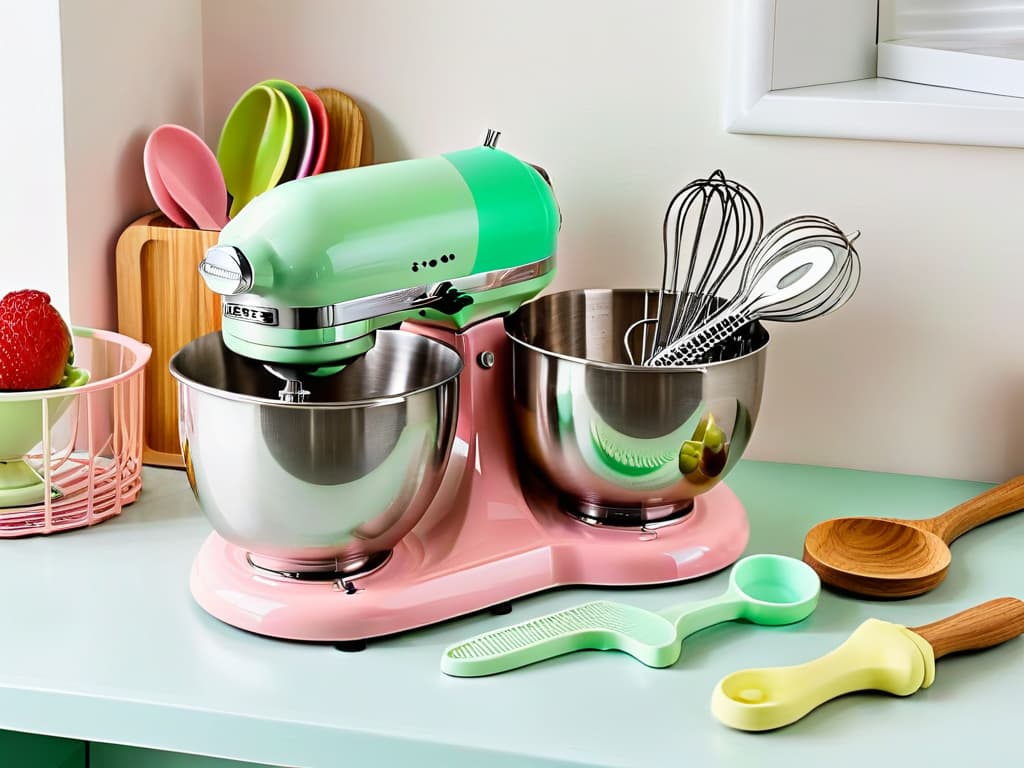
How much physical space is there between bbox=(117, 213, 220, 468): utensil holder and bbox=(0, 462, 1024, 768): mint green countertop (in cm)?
21

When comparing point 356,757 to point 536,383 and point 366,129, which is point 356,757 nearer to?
point 536,383

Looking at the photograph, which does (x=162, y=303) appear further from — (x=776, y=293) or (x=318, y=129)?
(x=776, y=293)

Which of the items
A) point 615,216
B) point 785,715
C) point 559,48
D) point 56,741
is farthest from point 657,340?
point 56,741

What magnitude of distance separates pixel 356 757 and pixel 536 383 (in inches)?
12.2

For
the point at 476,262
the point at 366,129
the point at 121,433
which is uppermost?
the point at 366,129

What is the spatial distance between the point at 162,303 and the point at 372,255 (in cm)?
38

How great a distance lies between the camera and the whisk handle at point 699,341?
0.93 m

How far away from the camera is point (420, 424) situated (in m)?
0.78

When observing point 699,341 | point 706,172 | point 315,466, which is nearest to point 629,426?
point 699,341

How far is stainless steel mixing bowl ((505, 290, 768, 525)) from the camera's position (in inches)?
33.3

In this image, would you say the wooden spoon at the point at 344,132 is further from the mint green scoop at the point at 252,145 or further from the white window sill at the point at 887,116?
the white window sill at the point at 887,116

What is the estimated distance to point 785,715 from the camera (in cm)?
70

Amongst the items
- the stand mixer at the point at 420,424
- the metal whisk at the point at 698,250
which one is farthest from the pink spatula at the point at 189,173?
the metal whisk at the point at 698,250

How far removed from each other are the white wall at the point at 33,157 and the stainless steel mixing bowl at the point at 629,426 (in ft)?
1.34
